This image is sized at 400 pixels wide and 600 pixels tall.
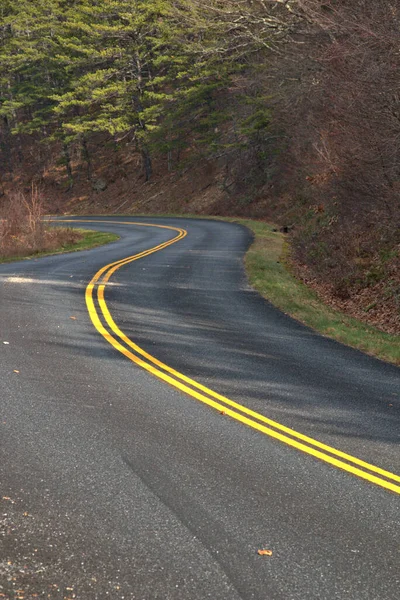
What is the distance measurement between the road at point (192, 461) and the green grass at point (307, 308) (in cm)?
59

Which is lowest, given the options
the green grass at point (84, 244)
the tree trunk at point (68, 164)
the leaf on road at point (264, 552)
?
the leaf on road at point (264, 552)

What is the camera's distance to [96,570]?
3852 mm

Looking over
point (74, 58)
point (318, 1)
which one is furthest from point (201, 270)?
point (74, 58)

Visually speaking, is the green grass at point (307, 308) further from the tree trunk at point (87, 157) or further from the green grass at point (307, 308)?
the tree trunk at point (87, 157)

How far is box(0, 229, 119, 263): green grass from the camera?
2516 cm

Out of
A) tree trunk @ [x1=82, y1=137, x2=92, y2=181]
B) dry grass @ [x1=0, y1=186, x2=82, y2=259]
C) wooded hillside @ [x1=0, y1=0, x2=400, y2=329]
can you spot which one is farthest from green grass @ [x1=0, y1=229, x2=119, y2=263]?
tree trunk @ [x1=82, y1=137, x2=92, y2=181]

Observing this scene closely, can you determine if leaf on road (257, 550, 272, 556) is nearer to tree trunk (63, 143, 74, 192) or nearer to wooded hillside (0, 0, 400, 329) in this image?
wooded hillside (0, 0, 400, 329)

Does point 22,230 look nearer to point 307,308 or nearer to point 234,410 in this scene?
point 307,308

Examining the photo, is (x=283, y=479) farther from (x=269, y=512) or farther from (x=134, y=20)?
(x=134, y=20)

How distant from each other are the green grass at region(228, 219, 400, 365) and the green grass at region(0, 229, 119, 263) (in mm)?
7678

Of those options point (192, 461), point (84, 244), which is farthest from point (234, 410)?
point (84, 244)

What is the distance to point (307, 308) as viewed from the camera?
14.2 metres

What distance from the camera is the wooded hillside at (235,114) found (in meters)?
18.8

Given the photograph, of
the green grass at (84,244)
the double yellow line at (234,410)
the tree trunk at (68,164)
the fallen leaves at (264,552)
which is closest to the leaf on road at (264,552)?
the fallen leaves at (264,552)
